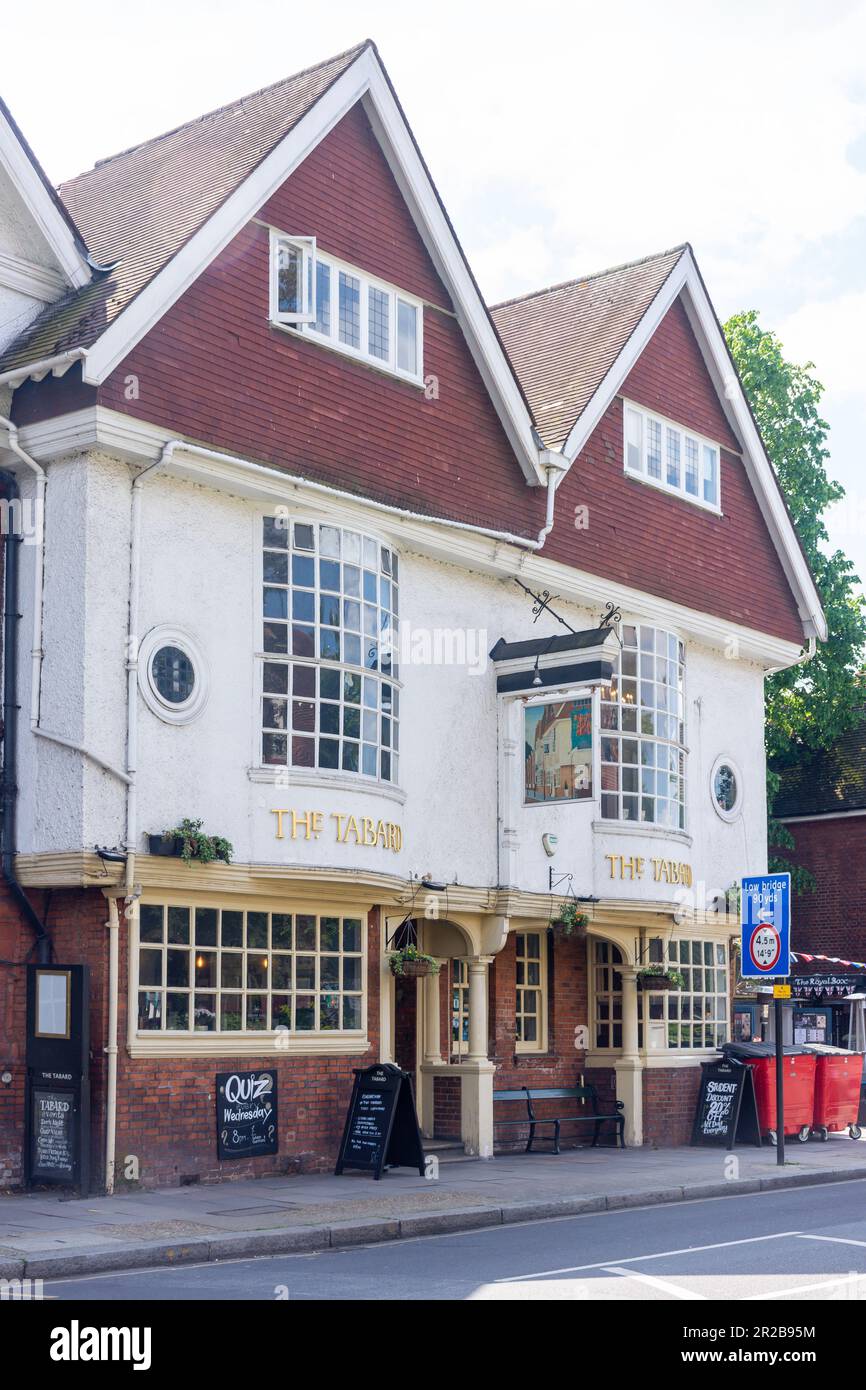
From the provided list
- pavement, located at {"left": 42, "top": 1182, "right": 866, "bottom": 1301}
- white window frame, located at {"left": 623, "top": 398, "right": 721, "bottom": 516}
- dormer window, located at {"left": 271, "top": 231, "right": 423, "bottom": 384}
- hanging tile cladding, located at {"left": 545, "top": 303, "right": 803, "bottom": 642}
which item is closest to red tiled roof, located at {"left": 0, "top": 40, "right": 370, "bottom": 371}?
dormer window, located at {"left": 271, "top": 231, "right": 423, "bottom": 384}

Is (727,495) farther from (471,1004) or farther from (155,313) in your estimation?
(155,313)

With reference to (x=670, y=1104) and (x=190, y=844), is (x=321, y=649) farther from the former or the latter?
(x=670, y=1104)

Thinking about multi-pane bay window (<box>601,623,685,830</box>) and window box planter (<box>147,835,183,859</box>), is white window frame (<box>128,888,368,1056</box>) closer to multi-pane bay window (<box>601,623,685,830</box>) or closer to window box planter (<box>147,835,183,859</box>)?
window box planter (<box>147,835,183,859</box>)

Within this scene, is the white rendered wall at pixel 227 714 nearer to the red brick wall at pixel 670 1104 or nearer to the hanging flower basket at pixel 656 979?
the hanging flower basket at pixel 656 979

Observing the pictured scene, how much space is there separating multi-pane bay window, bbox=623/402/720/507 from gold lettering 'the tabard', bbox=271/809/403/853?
700 cm

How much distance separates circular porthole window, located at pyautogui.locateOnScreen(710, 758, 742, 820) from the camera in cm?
2344

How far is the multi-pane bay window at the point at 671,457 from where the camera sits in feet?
73.2

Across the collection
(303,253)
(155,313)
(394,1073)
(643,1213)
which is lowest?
(643,1213)

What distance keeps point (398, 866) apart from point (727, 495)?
29.7 ft

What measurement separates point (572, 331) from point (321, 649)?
340 inches

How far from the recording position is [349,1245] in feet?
41.7

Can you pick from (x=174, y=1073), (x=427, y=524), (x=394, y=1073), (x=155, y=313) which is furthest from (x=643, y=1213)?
(x=155, y=313)

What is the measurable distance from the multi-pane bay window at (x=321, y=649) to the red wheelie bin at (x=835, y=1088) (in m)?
8.57

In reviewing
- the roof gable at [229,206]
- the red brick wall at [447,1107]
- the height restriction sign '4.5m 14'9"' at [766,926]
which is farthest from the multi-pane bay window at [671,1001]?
the roof gable at [229,206]
